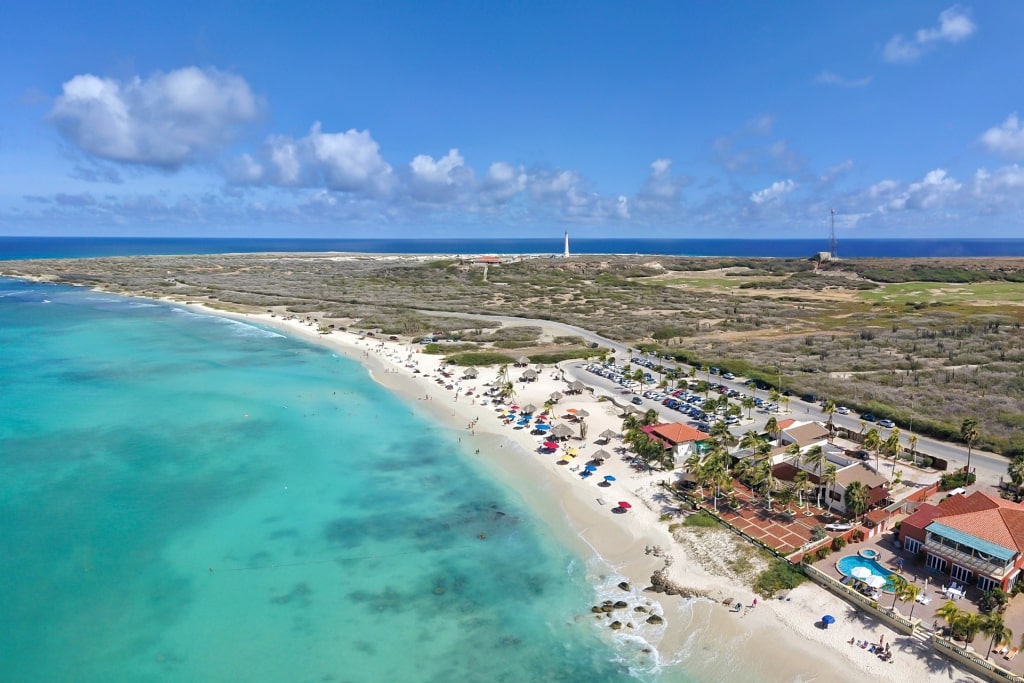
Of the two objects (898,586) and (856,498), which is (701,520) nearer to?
(856,498)

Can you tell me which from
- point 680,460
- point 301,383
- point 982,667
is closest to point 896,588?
point 982,667

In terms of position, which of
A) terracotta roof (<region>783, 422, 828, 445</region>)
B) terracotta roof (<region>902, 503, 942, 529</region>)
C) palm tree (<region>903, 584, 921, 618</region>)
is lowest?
palm tree (<region>903, 584, 921, 618</region>)

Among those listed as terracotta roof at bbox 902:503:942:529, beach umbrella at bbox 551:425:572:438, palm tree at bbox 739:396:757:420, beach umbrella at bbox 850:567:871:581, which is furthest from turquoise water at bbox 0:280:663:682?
palm tree at bbox 739:396:757:420

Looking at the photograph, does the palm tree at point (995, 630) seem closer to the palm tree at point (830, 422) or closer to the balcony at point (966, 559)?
the balcony at point (966, 559)

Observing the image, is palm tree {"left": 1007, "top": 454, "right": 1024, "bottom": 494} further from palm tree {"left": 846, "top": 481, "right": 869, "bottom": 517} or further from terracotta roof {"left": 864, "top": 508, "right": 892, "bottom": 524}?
Answer: palm tree {"left": 846, "top": 481, "right": 869, "bottom": 517}

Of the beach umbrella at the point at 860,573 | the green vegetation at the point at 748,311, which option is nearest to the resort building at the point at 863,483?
the beach umbrella at the point at 860,573

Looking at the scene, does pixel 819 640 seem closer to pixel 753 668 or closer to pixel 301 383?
pixel 753 668
